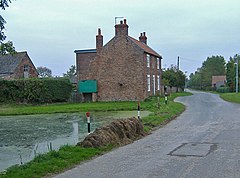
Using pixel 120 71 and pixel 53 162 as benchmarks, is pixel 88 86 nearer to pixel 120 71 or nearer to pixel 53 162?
pixel 120 71

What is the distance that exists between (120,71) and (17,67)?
68.5 ft

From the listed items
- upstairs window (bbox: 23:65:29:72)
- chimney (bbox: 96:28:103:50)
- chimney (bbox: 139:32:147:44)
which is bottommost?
upstairs window (bbox: 23:65:29:72)

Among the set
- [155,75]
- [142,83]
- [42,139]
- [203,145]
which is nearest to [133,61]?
[142,83]

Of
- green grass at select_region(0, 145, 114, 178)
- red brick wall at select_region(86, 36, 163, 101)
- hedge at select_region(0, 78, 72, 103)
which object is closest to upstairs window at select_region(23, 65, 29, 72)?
hedge at select_region(0, 78, 72, 103)

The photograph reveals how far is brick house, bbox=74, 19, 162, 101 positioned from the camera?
1613 inches

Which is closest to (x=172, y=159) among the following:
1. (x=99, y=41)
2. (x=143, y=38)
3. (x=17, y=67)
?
(x=99, y=41)

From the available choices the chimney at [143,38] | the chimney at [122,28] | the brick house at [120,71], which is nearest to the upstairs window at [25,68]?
the brick house at [120,71]

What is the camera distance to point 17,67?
54562mm

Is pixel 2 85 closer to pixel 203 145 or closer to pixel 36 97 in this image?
pixel 36 97

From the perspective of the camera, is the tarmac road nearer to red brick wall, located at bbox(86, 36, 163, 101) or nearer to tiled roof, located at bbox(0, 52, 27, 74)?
red brick wall, located at bbox(86, 36, 163, 101)

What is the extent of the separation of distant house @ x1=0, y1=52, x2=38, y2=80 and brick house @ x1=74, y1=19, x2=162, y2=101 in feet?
51.1

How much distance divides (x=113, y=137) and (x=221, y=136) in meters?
4.75

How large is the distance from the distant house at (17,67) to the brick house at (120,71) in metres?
15.6

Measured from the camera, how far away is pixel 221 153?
1057cm
